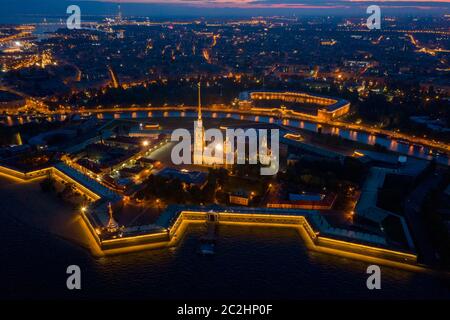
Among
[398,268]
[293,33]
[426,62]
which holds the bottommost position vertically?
[398,268]

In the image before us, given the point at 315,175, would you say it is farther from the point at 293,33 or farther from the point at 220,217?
the point at 293,33

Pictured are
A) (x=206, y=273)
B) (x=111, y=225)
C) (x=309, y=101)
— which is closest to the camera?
(x=206, y=273)

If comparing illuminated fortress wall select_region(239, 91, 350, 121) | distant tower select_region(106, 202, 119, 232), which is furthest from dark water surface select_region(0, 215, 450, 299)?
illuminated fortress wall select_region(239, 91, 350, 121)

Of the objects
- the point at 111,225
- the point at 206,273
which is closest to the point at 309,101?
the point at 111,225

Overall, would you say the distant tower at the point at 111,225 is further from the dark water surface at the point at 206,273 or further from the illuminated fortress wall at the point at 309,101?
the illuminated fortress wall at the point at 309,101

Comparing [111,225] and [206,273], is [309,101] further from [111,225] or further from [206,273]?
[206,273]

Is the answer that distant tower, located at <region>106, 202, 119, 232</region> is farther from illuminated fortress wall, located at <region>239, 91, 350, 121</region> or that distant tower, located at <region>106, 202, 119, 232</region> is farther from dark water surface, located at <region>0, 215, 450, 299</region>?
illuminated fortress wall, located at <region>239, 91, 350, 121</region>

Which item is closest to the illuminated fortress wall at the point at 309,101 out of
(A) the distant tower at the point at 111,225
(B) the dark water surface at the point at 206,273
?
(B) the dark water surface at the point at 206,273

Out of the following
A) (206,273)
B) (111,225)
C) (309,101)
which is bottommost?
(206,273)

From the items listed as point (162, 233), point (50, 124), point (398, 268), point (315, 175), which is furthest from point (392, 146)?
point (50, 124)

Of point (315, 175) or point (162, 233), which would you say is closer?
point (162, 233)

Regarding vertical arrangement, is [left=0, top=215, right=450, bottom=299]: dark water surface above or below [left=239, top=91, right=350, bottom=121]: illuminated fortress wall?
below
